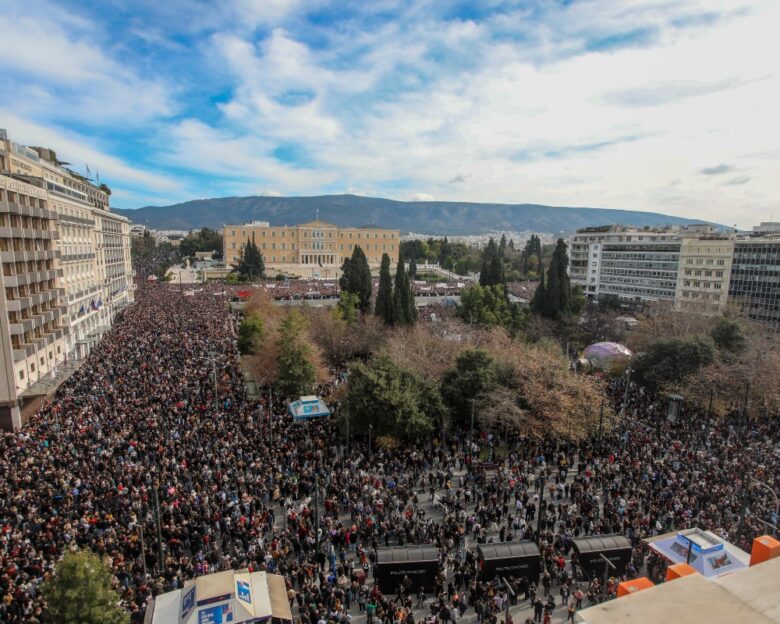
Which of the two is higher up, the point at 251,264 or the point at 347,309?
the point at 251,264

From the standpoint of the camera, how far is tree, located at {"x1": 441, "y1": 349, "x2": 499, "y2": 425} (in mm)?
24234

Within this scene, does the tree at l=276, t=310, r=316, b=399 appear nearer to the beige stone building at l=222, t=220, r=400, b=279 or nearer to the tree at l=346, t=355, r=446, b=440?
the tree at l=346, t=355, r=446, b=440

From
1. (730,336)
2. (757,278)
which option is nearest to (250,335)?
(730,336)

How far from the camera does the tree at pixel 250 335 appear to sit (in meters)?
36.7

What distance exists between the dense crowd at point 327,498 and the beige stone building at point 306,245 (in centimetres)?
8113

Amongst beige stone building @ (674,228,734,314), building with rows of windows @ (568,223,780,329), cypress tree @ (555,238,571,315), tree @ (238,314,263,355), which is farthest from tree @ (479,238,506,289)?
tree @ (238,314,263,355)

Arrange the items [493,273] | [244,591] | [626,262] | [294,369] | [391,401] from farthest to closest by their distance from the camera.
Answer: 1. [626,262]
2. [493,273]
3. [294,369]
4. [391,401]
5. [244,591]

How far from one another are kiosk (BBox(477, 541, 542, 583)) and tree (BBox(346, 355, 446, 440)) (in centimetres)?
882

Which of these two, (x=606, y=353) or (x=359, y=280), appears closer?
(x=606, y=353)

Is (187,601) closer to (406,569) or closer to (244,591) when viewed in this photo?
(244,591)

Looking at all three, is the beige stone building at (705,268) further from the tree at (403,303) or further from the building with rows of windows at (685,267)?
the tree at (403,303)

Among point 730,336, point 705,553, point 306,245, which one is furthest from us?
point 306,245

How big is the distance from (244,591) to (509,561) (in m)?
6.71

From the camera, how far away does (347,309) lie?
47.2 metres
